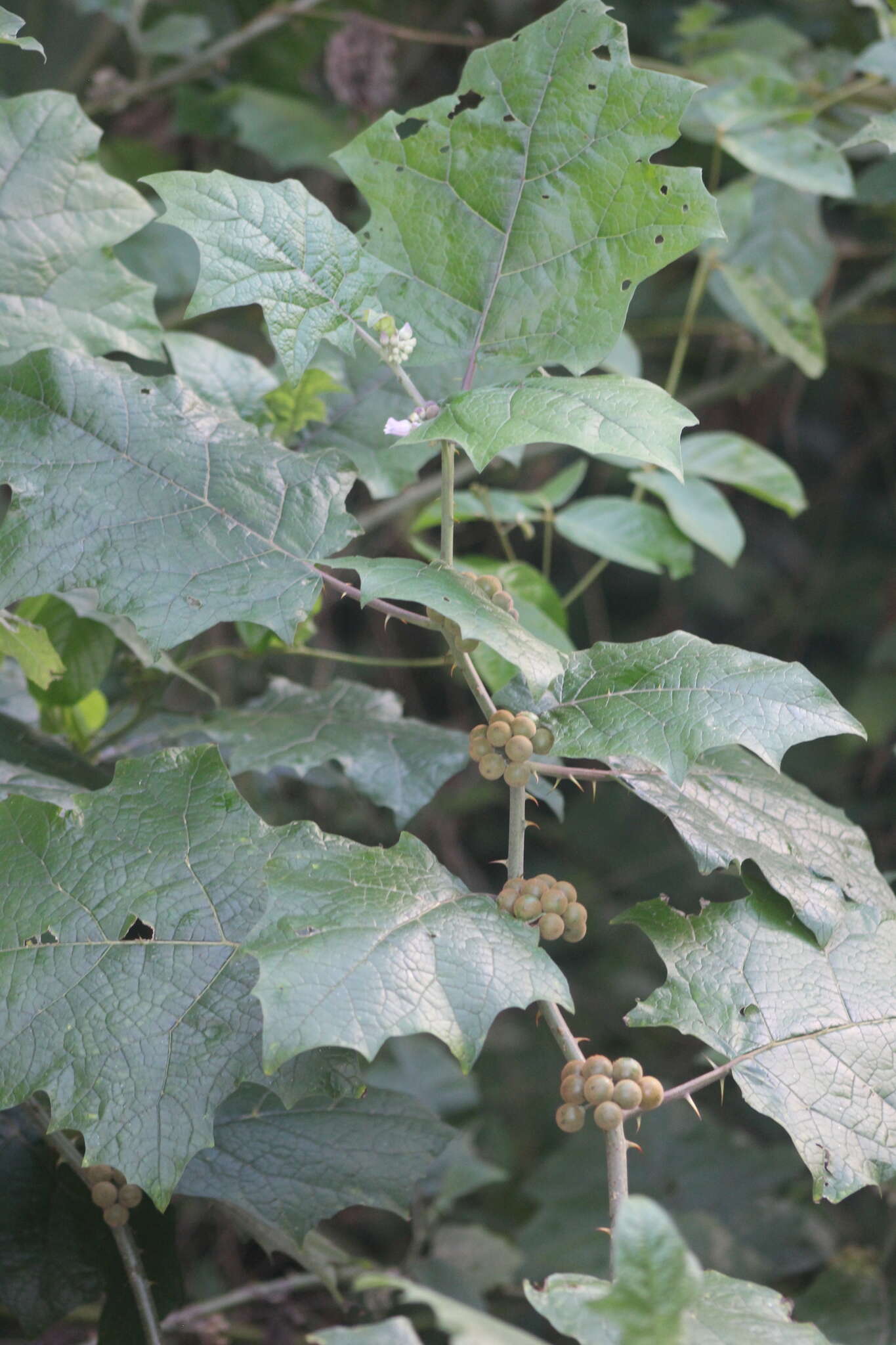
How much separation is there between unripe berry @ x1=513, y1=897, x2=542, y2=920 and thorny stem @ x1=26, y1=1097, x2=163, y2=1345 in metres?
0.39

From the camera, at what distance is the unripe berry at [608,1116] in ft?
2.30

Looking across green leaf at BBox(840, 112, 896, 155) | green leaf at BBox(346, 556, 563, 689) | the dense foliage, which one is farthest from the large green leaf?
green leaf at BBox(840, 112, 896, 155)

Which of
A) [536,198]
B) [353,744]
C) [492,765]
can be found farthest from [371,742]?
[536,198]

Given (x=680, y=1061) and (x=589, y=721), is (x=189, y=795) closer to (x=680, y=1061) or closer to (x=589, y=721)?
(x=589, y=721)

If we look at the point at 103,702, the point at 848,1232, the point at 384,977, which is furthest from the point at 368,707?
the point at 848,1232

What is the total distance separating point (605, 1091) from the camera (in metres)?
0.71

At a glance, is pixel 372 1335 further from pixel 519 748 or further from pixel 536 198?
pixel 536 198

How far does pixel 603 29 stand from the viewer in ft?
2.63

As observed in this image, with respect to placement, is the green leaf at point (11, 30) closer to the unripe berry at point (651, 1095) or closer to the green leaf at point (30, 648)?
the green leaf at point (30, 648)

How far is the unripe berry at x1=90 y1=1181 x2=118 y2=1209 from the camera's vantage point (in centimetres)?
86

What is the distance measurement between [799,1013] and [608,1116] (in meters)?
0.17

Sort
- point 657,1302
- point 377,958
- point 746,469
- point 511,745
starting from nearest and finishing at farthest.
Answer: point 657,1302
point 377,958
point 511,745
point 746,469

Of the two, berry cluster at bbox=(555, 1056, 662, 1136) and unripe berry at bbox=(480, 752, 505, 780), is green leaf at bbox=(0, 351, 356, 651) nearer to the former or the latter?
unripe berry at bbox=(480, 752, 505, 780)

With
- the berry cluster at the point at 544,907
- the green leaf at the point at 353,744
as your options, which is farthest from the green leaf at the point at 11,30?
the berry cluster at the point at 544,907
